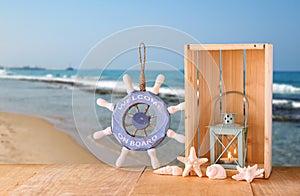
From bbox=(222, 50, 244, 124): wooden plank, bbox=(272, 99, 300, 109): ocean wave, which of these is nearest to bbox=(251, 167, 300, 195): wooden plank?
bbox=(222, 50, 244, 124): wooden plank

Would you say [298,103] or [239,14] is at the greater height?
[239,14]

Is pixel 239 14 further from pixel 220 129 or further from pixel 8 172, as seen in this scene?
pixel 8 172

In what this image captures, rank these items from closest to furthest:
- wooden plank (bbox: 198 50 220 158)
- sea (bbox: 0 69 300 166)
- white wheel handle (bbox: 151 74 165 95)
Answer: white wheel handle (bbox: 151 74 165 95) → wooden plank (bbox: 198 50 220 158) → sea (bbox: 0 69 300 166)

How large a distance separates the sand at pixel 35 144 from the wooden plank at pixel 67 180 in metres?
1.06

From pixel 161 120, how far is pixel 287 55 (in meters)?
1.94

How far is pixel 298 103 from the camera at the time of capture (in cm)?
441

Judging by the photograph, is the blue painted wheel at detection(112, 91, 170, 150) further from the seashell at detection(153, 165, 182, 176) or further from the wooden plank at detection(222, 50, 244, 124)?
the wooden plank at detection(222, 50, 244, 124)

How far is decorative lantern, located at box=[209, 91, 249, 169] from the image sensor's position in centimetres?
196

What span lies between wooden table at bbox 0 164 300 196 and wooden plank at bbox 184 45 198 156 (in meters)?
0.15

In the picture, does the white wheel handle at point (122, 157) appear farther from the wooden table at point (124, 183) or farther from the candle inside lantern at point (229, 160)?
the candle inside lantern at point (229, 160)

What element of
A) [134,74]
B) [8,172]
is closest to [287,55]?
[134,74]

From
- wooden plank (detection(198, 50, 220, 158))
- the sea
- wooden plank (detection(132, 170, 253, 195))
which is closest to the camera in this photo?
wooden plank (detection(132, 170, 253, 195))

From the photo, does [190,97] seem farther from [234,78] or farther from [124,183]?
[124,183]

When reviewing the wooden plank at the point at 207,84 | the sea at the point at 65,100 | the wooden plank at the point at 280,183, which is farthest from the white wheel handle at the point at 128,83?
the sea at the point at 65,100
